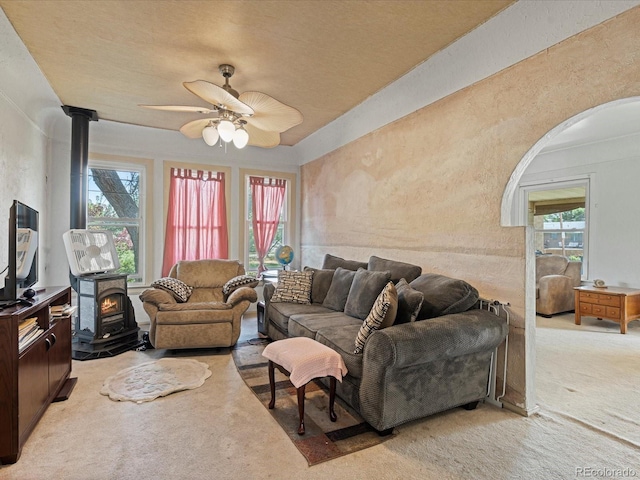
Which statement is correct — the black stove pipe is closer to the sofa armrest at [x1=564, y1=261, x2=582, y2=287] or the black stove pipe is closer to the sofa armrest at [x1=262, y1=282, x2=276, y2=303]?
the sofa armrest at [x1=262, y1=282, x2=276, y2=303]

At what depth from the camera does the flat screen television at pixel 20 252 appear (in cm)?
210

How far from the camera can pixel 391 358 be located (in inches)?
81.3

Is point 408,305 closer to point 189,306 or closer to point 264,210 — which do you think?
point 189,306

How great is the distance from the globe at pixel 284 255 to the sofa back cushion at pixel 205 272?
0.99m

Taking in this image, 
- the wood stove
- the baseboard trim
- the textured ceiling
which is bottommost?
the baseboard trim

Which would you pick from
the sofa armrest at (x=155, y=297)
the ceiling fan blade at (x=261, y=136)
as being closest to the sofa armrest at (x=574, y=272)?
the ceiling fan blade at (x=261, y=136)

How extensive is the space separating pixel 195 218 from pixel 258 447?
4044 mm

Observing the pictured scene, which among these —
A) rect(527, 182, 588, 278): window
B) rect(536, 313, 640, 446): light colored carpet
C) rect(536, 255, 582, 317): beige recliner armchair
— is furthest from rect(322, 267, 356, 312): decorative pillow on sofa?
rect(527, 182, 588, 278): window

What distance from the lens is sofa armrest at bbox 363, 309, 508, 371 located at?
2.09m

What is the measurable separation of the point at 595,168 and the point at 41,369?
7.41 metres

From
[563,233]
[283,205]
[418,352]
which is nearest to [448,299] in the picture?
[418,352]

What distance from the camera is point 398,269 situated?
133 inches

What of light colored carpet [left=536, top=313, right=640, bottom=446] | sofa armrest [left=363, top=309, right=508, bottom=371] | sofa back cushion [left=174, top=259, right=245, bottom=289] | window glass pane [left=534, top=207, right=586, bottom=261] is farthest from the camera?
window glass pane [left=534, top=207, right=586, bottom=261]

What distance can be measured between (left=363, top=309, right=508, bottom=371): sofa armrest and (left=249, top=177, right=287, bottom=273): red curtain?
399cm
